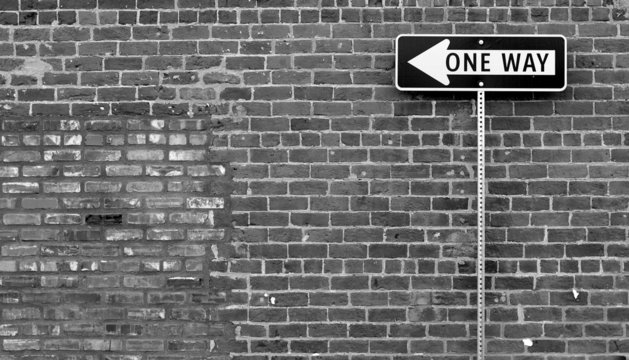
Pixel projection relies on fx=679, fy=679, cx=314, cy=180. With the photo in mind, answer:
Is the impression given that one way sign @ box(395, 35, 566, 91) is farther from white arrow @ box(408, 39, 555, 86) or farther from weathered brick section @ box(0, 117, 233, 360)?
weathered brick section @ box(0, 117, 233, 360)

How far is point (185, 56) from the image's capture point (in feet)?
14.1

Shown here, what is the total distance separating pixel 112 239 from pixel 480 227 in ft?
7.54

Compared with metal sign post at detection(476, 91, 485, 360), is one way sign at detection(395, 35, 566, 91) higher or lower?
higher

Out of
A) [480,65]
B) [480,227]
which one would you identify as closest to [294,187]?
[480,227]

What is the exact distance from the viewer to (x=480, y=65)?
165 inches

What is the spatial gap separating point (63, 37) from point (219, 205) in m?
1.46

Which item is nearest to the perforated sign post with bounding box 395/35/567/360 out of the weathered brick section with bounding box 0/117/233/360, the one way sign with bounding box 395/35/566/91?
the one way sign with bounding box 395/35/566/91

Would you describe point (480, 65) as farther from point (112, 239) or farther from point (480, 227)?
point (112, 239)

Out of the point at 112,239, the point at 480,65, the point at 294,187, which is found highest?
the point at 480,65

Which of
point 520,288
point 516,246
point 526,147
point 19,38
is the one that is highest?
point 19,38

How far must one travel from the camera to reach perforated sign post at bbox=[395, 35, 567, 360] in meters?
4.20

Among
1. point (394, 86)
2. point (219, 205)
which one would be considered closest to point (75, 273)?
point (219, 205)

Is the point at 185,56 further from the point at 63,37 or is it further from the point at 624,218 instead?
the point at 624,218

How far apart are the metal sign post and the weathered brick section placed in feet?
5.08
